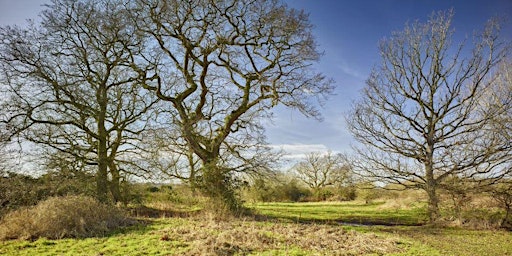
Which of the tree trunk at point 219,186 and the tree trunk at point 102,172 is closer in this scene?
the tree trunk at point 219,186

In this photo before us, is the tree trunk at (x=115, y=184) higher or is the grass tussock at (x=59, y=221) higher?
the tree trunk at (x=115, y=184)

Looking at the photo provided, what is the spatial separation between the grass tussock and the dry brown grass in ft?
8.92

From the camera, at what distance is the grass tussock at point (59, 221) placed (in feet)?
31.6

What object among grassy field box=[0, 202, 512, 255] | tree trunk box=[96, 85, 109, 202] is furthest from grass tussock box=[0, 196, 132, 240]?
tree trunk box=[96, 85, 109, 202]

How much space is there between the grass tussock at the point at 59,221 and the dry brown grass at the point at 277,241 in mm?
2718

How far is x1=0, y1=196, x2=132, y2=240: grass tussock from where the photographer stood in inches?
380

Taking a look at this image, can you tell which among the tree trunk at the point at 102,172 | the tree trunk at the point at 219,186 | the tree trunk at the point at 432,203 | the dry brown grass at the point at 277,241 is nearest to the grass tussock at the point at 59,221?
the dry brown grass at the point at 277,241

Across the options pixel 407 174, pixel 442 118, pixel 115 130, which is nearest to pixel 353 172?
pixel 407 174

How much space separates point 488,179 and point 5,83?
76.3 feet

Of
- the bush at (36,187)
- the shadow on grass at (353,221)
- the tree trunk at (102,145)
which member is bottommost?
the shadow on grass at (353,221)

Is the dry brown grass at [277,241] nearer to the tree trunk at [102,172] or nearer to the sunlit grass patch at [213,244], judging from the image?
the sunlit grass patch at [213,244]

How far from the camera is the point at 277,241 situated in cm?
916

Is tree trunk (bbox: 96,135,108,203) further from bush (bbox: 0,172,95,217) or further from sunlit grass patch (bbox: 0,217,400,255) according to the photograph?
sunlit grass patch (bbox: 0,217,400,255)

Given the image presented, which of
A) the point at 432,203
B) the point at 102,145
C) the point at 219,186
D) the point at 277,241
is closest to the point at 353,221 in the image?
the point at 432,203
